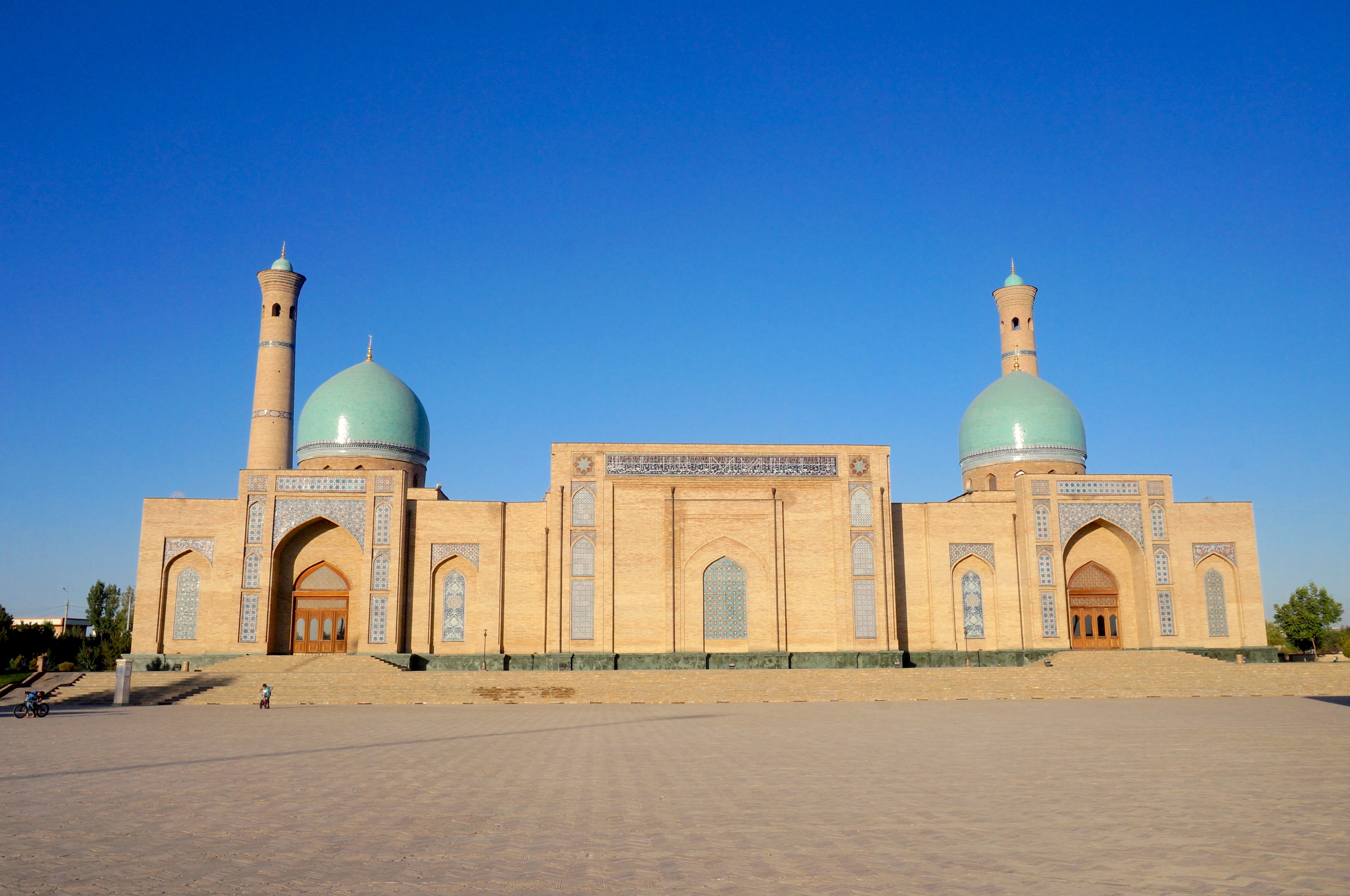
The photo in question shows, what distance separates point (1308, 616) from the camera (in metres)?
36.8

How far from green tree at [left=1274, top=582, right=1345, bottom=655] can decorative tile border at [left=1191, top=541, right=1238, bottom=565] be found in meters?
14.7

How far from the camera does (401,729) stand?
12.5 m

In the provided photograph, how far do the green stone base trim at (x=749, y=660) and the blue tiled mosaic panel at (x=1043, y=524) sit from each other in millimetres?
6868

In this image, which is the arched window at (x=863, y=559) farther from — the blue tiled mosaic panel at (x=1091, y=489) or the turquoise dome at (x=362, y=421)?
the turquoise dome at (x=362, y=421)

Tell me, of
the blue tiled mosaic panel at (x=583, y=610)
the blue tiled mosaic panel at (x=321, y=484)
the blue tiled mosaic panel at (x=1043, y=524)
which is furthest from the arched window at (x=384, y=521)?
the blue tiled mosaic panel at (x=1043, y=524)

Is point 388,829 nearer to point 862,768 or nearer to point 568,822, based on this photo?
point 568,822

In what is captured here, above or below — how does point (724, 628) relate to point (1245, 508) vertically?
below

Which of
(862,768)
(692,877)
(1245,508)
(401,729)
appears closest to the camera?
(692,877)

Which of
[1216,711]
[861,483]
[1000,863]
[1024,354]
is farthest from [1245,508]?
[1000,863]

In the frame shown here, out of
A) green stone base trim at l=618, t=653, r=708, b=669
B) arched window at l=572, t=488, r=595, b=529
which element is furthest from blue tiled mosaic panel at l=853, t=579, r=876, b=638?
arched window at l=572, t=488, r=595, b=529

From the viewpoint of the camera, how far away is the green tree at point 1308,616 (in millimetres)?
36594

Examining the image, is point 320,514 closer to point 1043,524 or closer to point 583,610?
point 583,610

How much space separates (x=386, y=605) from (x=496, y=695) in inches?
232

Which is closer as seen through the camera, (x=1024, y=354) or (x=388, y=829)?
(x=388, y=829)
